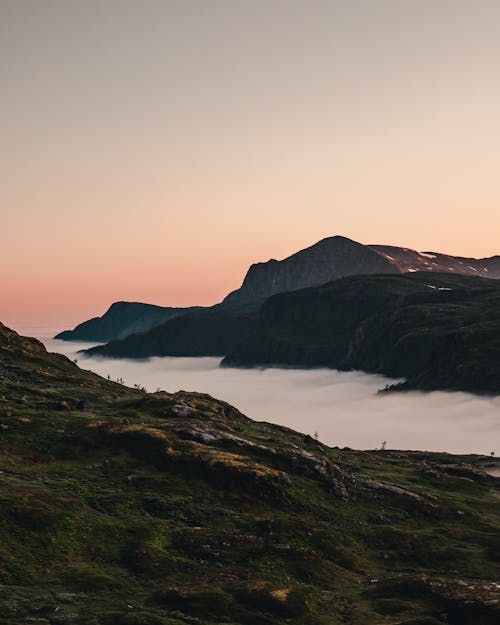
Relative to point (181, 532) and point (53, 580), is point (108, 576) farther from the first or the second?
point (181, 532)

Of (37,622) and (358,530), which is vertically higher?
(37,622)

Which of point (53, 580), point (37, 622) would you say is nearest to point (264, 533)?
point (53, 580)

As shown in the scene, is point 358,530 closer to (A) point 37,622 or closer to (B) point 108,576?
(B) point 108,576

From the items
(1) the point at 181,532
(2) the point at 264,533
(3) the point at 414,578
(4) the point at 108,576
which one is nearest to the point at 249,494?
(2) the point at 264,533

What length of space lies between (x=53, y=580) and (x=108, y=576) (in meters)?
4.67

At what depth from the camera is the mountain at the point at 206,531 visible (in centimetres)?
5031

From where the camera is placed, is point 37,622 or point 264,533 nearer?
point 37,622

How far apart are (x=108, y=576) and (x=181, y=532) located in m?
13.9

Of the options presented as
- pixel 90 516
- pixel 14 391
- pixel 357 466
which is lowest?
pixel 357 466

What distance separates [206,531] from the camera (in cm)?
6638

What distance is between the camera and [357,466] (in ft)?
431

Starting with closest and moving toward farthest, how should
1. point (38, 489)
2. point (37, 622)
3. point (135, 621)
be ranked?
point (37, 622)
point (135, 621)
point (38, 489)

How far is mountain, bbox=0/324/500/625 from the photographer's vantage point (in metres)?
50.3

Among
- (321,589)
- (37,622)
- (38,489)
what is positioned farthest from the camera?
(38,489)
